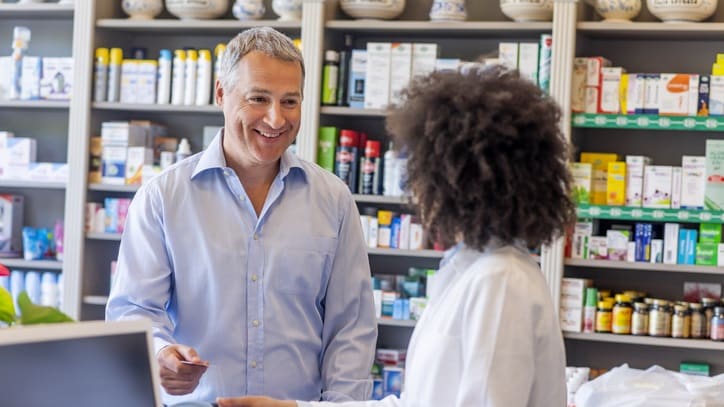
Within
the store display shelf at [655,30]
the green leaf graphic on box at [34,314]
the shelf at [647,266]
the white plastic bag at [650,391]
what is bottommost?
the white plastic bag at [650,391]

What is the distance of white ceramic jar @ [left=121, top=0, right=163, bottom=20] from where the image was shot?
4.73 meters

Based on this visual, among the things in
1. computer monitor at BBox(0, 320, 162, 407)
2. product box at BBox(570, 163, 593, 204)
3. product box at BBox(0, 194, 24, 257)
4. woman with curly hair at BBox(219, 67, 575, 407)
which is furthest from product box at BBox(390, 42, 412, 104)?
computer monitor at BBox(0, 320, 162, 407)

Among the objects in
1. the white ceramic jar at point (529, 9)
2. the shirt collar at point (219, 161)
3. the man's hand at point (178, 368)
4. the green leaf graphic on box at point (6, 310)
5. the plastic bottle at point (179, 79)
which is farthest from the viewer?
the plastic bottle at point (179, 79)

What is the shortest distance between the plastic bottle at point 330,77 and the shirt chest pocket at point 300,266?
7.14 ft

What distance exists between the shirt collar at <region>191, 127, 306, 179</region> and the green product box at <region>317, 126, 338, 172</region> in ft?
6.66

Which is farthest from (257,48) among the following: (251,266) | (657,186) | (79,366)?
(657,186)

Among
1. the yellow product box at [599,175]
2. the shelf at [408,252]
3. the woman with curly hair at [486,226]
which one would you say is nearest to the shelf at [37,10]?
the shelf at [408,252]

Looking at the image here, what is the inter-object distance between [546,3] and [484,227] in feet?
9.86

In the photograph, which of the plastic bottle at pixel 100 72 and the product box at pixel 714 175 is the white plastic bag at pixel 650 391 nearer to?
the product box at pixel 714 175

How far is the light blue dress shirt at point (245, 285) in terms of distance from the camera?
2.26 meters

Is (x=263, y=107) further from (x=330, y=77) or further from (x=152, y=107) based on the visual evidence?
(x=152, y=107)

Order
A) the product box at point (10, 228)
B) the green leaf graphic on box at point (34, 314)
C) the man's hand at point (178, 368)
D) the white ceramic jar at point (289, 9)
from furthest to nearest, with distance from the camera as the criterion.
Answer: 1. the product box at point (10, 228)
2. the white ceramic jar at point (289, 9)
3. the man's hand at point (178, 368)
4. the green leaf graphic on box at point (34, 314)

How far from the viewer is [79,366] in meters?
1.22

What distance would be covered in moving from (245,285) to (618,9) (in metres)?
2.51
